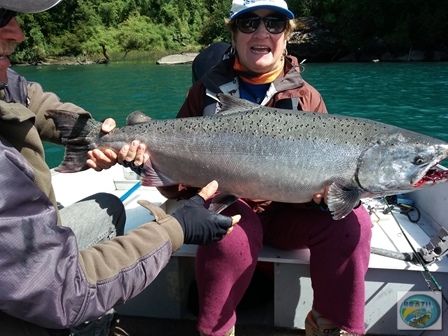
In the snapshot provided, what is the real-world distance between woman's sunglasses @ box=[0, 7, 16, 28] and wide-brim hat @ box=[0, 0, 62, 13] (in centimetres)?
9

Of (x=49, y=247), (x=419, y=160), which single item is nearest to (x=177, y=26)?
(x=419, y=160)

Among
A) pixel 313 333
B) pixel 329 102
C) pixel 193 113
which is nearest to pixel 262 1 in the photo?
pixel 193 113

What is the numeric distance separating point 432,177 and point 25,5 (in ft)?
7.94

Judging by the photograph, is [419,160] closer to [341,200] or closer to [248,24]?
[341,200]

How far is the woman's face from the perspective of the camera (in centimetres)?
312

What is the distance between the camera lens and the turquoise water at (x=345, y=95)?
15.2 metres

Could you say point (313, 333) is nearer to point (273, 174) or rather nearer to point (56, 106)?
point (273, 174)

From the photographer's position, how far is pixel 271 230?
310 centimetres

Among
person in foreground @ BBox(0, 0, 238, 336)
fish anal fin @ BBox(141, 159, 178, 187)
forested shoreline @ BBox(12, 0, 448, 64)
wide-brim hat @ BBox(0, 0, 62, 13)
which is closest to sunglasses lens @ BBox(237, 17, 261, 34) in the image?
fish anal fin @ BBox(141, 159, 178, 187)

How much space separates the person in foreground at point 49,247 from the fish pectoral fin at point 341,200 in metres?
0.62

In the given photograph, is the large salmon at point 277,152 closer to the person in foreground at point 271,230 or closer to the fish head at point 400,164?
the fish head at point 400,164

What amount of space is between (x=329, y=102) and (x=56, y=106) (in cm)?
1685

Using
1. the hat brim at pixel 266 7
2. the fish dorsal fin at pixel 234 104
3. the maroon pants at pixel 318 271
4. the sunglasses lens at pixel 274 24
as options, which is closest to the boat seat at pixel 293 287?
the maroon pants at pixel 318 271

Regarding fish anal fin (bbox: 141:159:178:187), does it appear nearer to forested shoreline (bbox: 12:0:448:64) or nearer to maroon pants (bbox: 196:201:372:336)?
maroon pants (bbox: 196:201:372:336)
